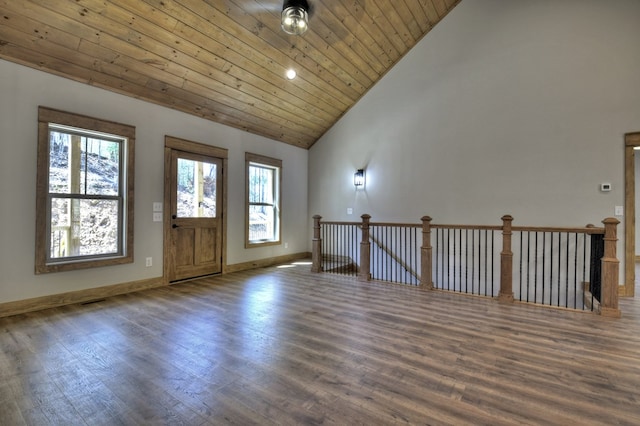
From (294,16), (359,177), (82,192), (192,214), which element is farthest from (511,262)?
(82,192)

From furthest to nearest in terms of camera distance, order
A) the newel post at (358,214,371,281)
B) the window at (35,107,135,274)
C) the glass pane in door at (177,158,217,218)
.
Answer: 1. the newel post at (358,214,371,281)
2. the glass pane in door at (177,158,217,218)
3. the window at (35,107,135,274)

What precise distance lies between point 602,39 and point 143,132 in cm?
682

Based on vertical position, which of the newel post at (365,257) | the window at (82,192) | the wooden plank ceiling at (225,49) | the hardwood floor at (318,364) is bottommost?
the hardwood floor at (318,364)

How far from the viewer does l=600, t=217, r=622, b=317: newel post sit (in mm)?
3168

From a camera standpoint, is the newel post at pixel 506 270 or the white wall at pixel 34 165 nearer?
the white wall at pixel 34 165

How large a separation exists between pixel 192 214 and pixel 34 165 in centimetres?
204

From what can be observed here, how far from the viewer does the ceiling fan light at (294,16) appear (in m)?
3.53

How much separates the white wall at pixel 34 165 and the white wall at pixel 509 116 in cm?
277

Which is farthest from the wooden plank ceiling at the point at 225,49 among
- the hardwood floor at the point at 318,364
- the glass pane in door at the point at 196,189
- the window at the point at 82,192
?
the hardwood floor at the point at 318,364

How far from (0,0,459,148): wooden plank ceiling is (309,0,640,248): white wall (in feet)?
2.60

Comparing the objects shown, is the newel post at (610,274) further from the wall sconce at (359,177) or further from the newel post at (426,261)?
the wall sconce at (359,177)

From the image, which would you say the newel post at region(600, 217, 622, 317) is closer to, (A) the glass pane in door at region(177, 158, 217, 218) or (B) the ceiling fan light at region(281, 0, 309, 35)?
(B) the ceiling fan light at region(281, 0, 309, 35)

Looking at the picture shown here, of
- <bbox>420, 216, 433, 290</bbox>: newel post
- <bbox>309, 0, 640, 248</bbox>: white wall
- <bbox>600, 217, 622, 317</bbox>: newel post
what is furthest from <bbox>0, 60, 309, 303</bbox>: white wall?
<bbox>600, 217, 622, 317</bbox>: newel post

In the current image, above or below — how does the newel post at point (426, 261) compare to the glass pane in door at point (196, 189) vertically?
below
